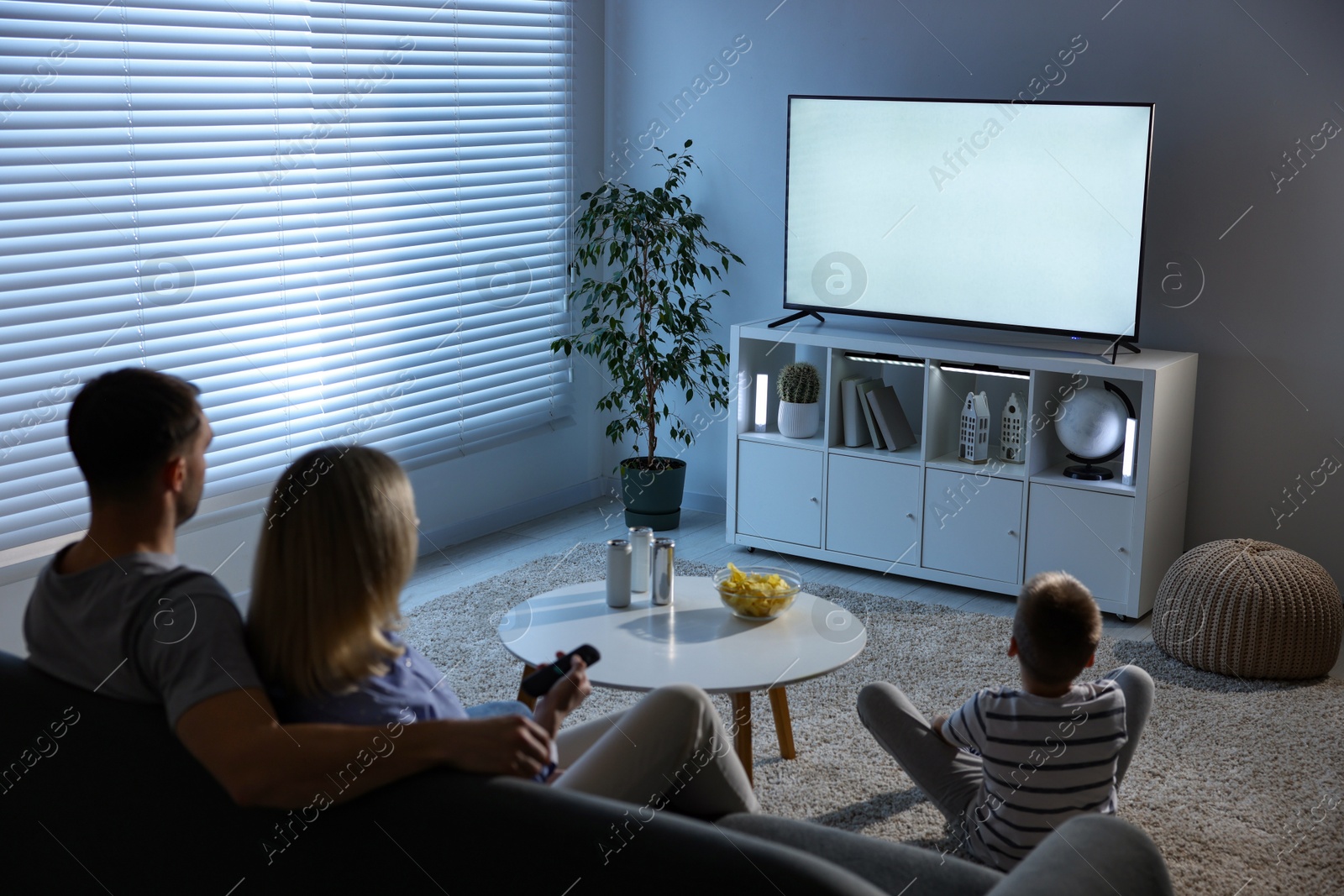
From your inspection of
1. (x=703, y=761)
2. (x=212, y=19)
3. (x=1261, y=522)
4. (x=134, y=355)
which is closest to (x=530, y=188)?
(x=212, y=19)

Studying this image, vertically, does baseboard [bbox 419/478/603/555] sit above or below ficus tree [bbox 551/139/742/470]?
below

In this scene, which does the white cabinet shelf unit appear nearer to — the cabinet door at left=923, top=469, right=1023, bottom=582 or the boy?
the cabinet door at left=923, top=469, right=1023, bottom=582

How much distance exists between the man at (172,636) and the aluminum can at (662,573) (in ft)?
4.98

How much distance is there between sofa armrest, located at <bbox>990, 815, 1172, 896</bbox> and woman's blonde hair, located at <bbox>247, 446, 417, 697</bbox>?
2.56 ft

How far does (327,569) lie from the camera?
1.40 m

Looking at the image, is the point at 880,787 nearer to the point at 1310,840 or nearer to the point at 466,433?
the point at 1310,840

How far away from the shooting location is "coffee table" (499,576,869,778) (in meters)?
2.61

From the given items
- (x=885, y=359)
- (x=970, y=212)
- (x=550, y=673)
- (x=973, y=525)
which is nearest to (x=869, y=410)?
(x=885, y=359)

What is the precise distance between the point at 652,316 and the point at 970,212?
4.80 feet

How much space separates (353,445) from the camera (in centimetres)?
147

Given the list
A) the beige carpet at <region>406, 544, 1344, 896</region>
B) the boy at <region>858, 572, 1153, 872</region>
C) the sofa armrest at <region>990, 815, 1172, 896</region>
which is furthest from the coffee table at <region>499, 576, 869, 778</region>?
the sofa armrest at <region>990, 815, 1172, 896</region>

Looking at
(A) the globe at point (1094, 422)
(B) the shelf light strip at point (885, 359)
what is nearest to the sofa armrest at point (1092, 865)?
(A) the globe at point (1094, 422)

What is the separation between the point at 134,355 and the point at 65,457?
1.11 feet

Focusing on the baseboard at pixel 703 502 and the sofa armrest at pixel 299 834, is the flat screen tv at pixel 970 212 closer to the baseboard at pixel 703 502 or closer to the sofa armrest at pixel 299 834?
the baseboard at pixel 703 502
